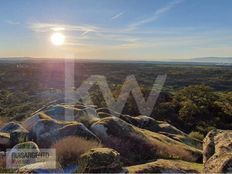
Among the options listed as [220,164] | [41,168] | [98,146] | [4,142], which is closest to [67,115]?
[4,142]

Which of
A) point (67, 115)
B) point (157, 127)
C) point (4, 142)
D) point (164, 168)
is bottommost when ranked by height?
point (157, 127)

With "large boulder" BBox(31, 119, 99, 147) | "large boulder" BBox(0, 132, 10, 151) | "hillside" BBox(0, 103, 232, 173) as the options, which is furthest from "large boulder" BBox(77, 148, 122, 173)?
"large boulder" BBox(0, 132, 10, 151)

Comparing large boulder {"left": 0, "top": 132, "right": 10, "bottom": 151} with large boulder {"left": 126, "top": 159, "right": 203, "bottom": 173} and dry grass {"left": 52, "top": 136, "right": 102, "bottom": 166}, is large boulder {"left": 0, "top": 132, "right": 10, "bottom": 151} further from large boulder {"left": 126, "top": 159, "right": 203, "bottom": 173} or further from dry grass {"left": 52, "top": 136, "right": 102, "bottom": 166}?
large boulder {"left": 126, "top": 159, "right": 203, "bottom": 173}

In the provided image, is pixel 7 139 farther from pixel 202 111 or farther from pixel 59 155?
pixel 202 111

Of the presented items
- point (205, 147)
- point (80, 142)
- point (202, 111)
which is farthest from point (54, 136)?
point (202, 111)

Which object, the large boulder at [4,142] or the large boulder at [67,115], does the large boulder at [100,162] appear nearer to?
the large boulder at [4,142]

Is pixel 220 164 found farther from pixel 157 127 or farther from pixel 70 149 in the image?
pixel 157 127
